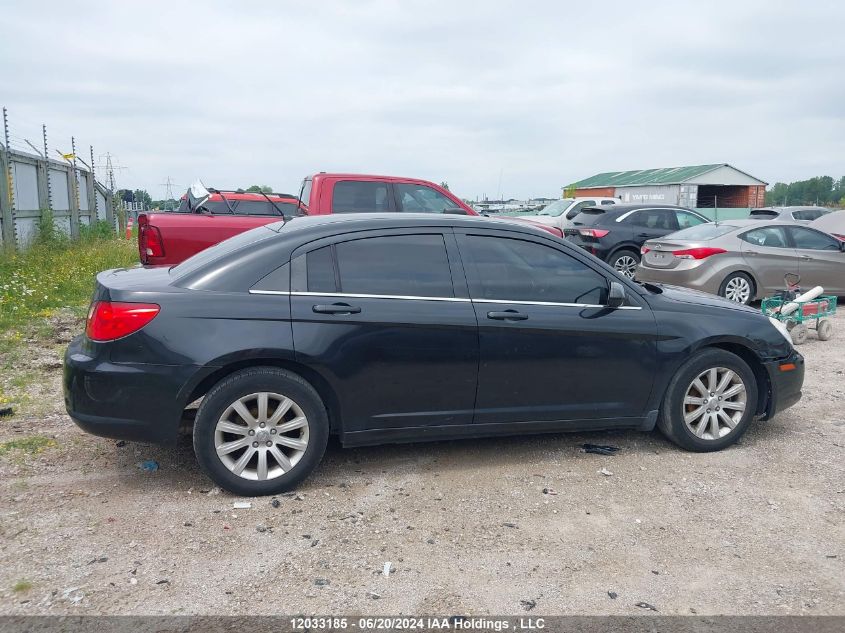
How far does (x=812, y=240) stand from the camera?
11242 millimetres

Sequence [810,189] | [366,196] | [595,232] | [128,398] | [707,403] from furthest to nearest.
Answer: [810,189] < [595,232] < [366,196] < [707,403] < [128,398]

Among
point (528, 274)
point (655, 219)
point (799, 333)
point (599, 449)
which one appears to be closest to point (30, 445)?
point (528, 274)

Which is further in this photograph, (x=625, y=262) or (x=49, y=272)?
(x=625, y=262)

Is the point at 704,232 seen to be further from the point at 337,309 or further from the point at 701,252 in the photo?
the point at 337,309

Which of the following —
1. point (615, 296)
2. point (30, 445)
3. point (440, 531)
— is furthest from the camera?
point (30, 445)

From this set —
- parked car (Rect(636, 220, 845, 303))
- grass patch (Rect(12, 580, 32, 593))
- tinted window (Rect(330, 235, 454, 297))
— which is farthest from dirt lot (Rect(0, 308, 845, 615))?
parked car (Rect(636, 220, 845, 303))

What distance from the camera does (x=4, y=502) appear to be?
400cm

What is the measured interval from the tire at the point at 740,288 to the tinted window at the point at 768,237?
22.8 inches

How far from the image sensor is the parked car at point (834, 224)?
13.7 metres

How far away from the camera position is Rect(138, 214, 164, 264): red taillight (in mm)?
8320

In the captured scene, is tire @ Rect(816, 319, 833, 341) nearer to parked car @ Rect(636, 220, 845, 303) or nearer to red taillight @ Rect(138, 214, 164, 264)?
parked car @ Rect(636, 220, 845, 303)

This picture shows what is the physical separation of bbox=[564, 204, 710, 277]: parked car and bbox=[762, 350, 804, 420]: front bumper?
8.56 m

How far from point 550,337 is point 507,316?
32 cm

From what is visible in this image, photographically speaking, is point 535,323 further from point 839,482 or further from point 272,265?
point 839,482
